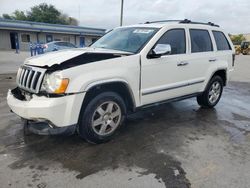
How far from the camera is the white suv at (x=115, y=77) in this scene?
322 centimetres

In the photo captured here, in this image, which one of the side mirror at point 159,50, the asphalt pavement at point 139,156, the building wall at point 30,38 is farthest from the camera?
the building wall at point 30,38

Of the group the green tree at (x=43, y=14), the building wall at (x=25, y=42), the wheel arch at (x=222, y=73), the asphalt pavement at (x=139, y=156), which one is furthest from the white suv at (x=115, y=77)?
the green tree at (x=43, y=14)

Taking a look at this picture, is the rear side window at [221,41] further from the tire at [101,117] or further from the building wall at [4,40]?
the building wall at [4,40]

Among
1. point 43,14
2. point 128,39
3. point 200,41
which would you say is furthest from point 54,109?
point 43,14

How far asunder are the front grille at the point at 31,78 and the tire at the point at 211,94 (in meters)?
3.86

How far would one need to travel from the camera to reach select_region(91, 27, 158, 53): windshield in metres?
4.24

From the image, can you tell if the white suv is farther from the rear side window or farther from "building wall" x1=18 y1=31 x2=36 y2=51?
"building wall" x1=18 y1=31 x2=36 y2=51

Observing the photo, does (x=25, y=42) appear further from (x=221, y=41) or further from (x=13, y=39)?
(x=221, y=41)

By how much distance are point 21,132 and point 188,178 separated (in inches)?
115

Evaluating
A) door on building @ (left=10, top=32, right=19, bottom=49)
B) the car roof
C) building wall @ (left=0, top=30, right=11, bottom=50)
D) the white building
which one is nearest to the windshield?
the car roof

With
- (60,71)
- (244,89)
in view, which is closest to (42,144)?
(60,71)

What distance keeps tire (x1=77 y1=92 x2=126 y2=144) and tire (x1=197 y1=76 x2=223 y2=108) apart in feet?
8.68

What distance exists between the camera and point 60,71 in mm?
3162

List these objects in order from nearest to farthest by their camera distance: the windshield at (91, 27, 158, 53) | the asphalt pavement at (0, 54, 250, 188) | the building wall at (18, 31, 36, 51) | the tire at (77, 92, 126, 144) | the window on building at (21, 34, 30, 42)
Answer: the asphalt pavement at (0, 54, 250, 188), the tire at (77, 92, 126, 144), the windshield at (91, 27, 158, 53), the building wall at (18, 31, 36, 51), the window on building at (21, 34, 30, 42)
